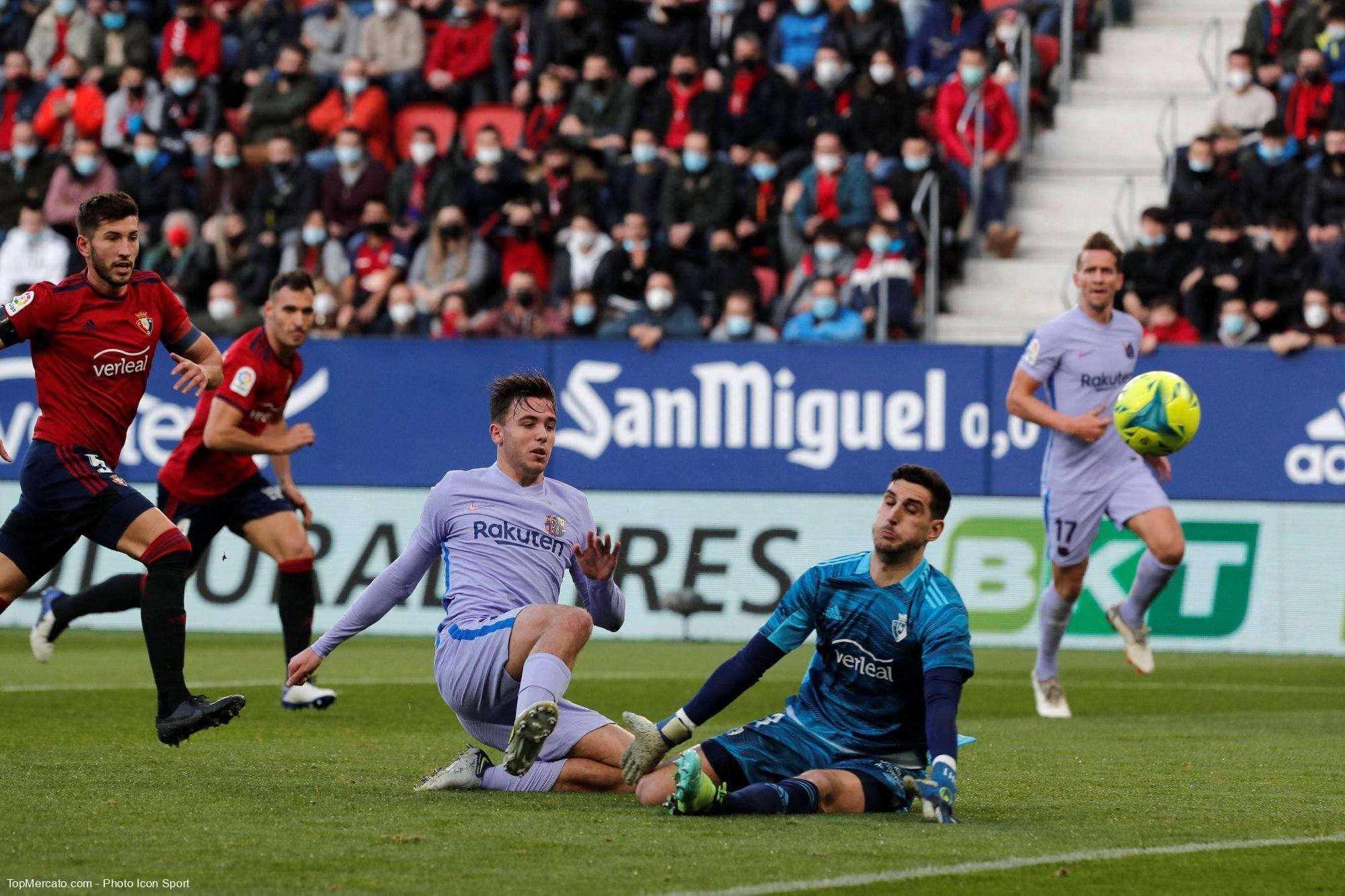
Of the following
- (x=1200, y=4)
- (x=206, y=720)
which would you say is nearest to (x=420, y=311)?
(x=1200, y=4)

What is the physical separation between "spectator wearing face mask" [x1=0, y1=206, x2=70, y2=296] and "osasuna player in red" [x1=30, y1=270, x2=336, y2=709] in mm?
9878

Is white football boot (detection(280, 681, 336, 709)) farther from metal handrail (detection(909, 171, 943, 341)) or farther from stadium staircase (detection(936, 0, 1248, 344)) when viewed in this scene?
stadium staircase (detection(936, 0, 1248, 344))

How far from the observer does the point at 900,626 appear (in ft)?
21.6

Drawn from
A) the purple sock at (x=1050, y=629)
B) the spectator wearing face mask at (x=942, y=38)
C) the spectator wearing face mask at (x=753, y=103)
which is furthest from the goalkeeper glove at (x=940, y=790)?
the spectator wearing face mask at (x=942, y=38)

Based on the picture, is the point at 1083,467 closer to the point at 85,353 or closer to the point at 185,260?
the point at 85,353

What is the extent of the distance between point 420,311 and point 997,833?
13.1m

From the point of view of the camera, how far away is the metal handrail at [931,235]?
59.2ft

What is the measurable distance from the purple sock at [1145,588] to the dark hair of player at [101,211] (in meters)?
5.97

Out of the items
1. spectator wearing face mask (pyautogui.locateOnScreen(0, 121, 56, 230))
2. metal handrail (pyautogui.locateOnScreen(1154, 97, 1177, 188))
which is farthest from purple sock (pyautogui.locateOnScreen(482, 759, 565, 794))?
spectator wearing face mask (pyautogui.locateOnScreen(0, 121, 56, 230))

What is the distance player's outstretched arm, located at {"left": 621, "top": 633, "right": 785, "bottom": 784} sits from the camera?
6.48 meters

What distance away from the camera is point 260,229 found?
67.1 ft

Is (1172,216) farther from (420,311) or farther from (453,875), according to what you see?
(453,875)

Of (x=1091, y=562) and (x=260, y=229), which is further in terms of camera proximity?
(x=260, y=229)

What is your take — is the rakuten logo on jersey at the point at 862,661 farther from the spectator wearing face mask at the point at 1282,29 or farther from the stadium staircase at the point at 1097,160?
the spectator wearing face mask at the point at 1282,29
